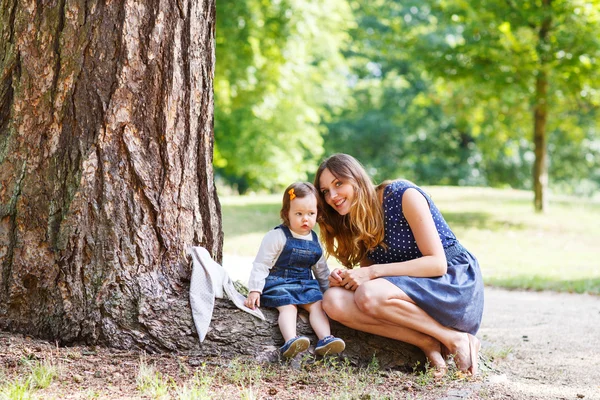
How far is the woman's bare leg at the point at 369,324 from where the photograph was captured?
4.15 m

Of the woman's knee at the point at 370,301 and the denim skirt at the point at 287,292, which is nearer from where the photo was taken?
the woman's knee at the point at 370,301

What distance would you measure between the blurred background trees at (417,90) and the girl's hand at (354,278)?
33.8 ft

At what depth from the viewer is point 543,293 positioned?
8.77 meters

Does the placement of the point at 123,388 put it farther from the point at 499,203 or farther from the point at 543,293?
the point at 499,203

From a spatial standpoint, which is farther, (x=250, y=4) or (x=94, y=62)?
(x=250, y=4)

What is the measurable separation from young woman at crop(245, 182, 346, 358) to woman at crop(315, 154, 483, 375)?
123mm

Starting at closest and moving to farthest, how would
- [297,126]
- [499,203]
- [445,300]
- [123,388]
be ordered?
[123,388] → [445,300] → [499,203] → [297,126]

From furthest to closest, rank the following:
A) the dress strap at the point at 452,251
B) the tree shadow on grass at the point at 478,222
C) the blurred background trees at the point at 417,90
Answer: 1. the blurred background trees at the point at 417,90
2. the tree shadow on grass at the point at 478,222
3. the dress strap at the point at 452,251

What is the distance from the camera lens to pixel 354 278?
4234mm

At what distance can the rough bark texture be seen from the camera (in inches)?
157

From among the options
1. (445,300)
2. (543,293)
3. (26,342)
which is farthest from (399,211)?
(543,293)

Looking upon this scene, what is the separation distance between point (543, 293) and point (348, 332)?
17.3ft

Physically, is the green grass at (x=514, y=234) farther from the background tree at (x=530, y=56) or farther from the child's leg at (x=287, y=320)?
the child's leg at (x=287, y=320)

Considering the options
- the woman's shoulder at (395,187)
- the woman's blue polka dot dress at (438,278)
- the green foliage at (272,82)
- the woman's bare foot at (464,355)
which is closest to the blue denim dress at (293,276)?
the woman's blue polka dot dress at (438,278)
